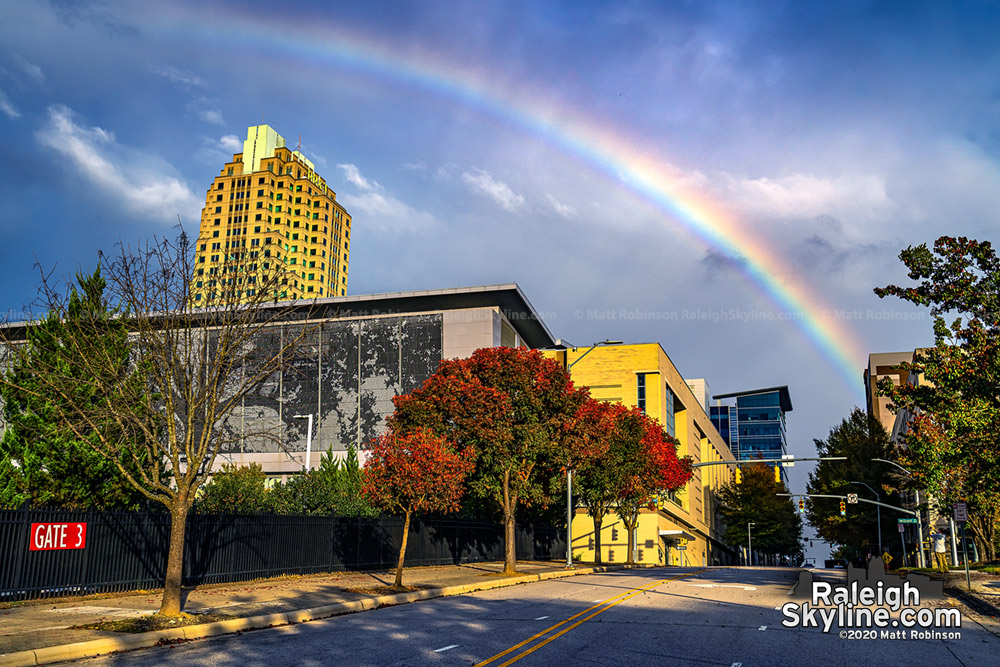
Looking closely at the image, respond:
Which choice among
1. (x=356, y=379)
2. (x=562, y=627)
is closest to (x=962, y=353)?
(x=562, y=627)

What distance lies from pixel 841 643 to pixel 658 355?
61954mm

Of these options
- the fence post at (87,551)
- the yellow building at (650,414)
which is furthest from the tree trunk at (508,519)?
the yellow building at (650,414)

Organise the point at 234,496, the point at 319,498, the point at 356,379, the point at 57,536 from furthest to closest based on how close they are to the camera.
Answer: the point at 356,379 < the point at 319,498 < the point at 234,496 < the point at 57,536

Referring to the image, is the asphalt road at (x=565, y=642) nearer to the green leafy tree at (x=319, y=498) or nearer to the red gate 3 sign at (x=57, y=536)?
the red gate 3 sign at (x=57, y=536)

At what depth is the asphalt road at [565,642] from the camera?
37.0 feet

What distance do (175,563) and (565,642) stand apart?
760 cm

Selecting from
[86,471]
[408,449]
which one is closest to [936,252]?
[408,449]

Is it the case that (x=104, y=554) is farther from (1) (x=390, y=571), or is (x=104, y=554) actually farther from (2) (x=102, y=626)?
(1) (x=390, y=571)

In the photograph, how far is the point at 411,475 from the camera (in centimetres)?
2286

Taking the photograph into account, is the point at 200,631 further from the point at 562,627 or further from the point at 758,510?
the point at 758,510

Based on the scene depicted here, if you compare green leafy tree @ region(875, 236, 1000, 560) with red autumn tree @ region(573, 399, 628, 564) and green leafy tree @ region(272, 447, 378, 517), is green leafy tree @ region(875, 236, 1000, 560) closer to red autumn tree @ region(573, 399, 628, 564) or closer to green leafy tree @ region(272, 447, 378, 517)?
red autumn tree @ region(573, 399, 628, 564)

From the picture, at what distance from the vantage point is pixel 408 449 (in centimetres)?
2347

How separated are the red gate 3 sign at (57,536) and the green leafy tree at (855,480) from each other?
Answer: 56547mm

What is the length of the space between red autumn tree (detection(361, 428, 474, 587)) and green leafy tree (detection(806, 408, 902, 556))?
157 feet
